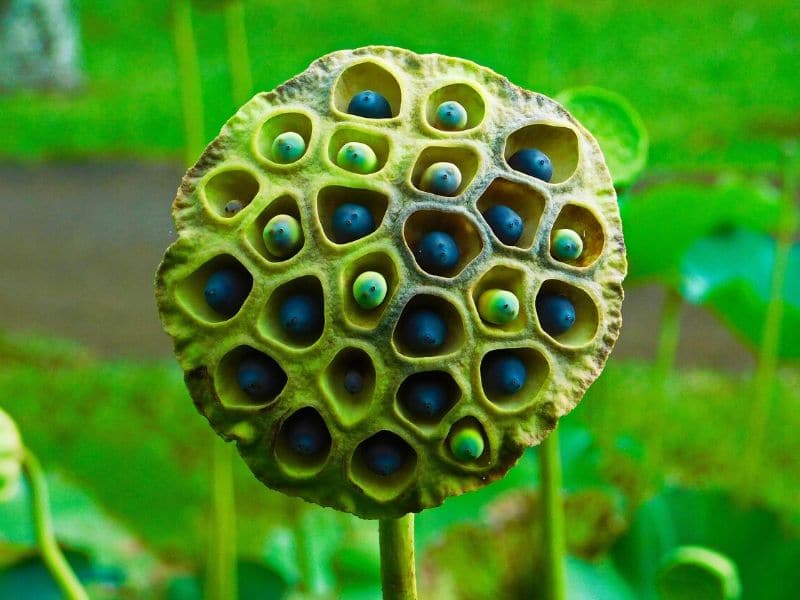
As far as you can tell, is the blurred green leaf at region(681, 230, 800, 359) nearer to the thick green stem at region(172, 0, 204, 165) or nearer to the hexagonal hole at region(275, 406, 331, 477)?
the thick green stem at region(172, 0, 204, 165)

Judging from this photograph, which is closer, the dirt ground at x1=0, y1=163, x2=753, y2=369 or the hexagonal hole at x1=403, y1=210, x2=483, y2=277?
the hexagonal hole at x1=403, y1=210, x2=483, y2=277

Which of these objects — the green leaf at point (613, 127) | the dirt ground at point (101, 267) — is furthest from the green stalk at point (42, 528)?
the dirt ground at point (101, 267)

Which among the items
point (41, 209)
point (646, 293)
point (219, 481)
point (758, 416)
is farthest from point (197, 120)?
point (41, 209)

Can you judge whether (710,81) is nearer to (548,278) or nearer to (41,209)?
(41,209)

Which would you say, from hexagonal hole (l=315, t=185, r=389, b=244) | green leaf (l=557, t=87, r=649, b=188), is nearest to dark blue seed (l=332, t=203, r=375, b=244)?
hexagonal hole (l=315, t=185, r=389, b=244)

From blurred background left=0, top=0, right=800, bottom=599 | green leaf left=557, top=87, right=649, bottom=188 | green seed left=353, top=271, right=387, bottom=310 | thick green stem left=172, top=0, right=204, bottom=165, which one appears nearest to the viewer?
green seed left=353, top=271, right=387, bottom=310

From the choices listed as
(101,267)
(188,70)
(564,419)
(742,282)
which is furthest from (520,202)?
(101,267)
